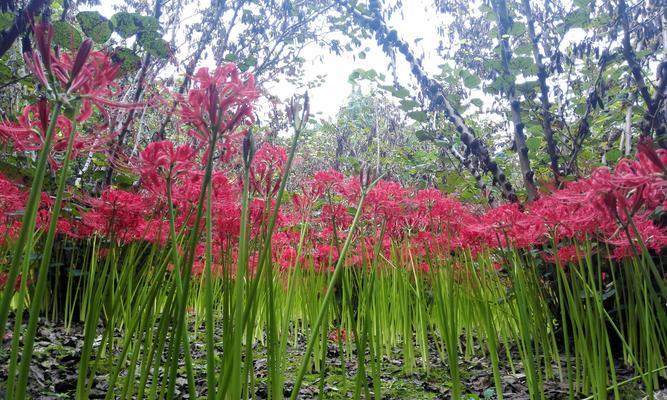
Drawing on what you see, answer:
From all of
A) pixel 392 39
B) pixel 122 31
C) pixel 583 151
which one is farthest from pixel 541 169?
pixel 122 31

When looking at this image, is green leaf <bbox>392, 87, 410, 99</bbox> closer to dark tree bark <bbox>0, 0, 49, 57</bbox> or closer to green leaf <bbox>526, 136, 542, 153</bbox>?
green leaf <bbox>526, 136, 542, 153</bbox>

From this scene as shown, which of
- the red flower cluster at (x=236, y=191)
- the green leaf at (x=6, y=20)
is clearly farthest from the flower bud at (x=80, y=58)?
the green leaf at (x=6, y=20)

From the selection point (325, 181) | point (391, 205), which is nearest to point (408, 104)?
point (391, 205)

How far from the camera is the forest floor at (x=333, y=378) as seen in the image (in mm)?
2191

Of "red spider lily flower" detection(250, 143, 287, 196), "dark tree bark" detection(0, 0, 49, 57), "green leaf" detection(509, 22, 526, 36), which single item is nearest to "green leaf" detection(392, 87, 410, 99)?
"green leaf" detection(509, 22, 526, 36)

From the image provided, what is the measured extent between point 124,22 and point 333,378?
7.74 feet

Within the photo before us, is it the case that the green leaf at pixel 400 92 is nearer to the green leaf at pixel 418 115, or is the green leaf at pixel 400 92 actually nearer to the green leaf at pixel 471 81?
the green leaf at pixel 418 115

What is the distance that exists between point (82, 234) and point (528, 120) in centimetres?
373

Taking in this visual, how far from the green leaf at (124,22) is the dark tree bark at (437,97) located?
2433mm

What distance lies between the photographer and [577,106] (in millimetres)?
3467

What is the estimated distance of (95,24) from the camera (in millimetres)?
2066

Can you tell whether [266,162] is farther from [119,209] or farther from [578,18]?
[578,18]

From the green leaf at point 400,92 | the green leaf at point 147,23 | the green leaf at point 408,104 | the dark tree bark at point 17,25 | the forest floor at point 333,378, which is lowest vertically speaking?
the forest floor at point 333,378

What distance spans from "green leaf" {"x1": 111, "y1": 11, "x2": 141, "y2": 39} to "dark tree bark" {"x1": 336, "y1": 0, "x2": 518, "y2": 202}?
2433 millimetres
